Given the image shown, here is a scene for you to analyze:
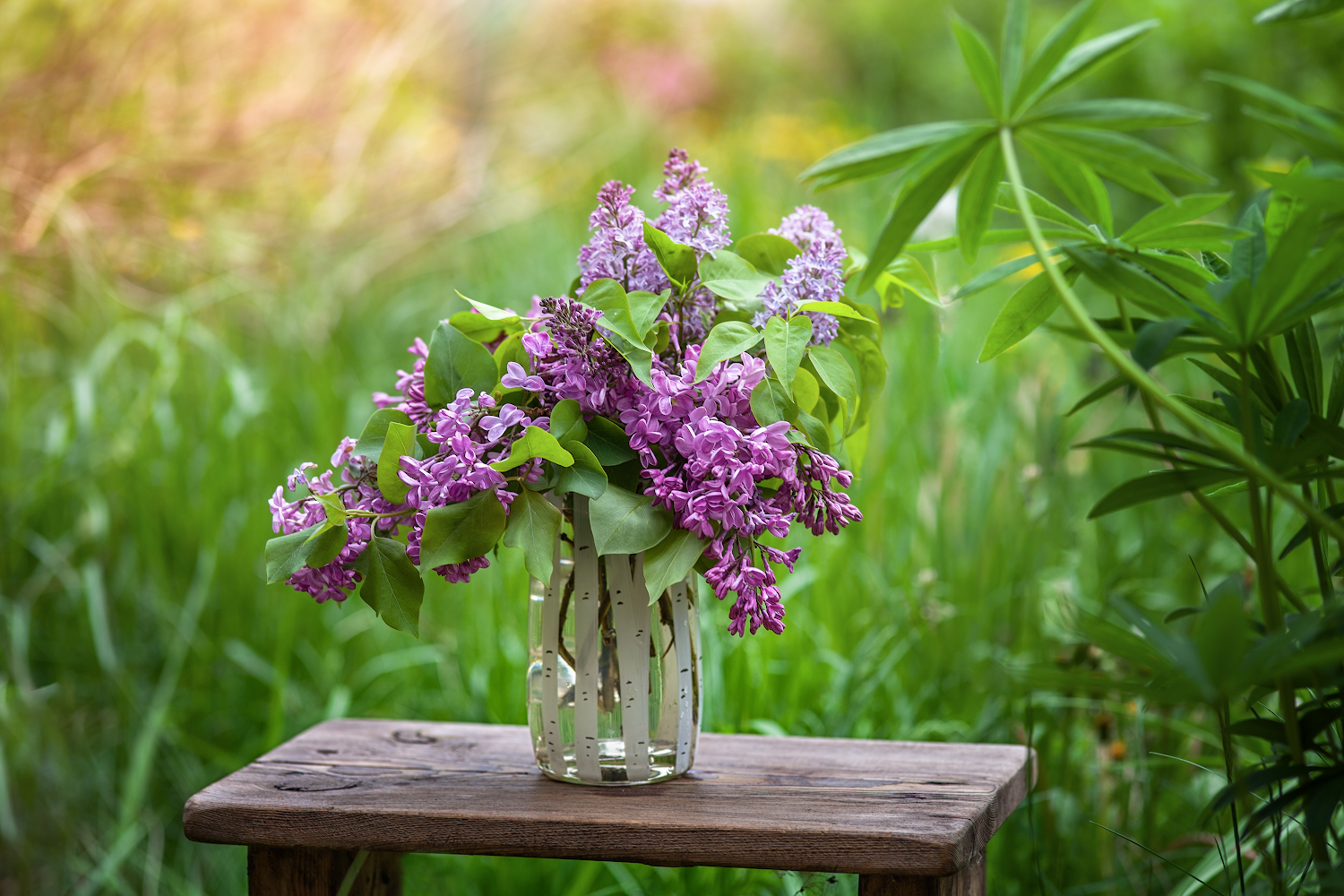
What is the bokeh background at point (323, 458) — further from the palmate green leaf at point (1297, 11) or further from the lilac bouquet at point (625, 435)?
the palmate green leaf at point (1297, 11)

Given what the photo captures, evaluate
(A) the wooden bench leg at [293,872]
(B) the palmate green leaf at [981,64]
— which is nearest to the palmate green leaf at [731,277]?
(B) the palmate green leaf at [981,64]

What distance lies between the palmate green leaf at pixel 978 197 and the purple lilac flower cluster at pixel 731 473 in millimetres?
182

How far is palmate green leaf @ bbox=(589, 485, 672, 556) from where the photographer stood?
84 cm

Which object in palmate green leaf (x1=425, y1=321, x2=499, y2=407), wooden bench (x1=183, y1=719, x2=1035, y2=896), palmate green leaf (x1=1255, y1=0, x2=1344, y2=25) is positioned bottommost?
wooden bench (x1=183, y1=719, x2=1035, y2=896)

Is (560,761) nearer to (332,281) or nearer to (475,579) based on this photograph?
(475,579)

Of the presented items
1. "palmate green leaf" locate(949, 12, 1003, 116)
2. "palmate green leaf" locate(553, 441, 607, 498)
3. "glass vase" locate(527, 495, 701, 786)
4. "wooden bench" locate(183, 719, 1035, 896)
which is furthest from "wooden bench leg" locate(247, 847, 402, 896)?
Answer: "palmate green leaf" locate(949, 12, 1003, 116)

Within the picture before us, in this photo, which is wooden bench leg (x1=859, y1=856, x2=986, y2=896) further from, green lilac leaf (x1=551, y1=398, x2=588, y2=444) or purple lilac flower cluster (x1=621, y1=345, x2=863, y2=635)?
green lilac leaf (x1=551, y1=398, x2=588, y2=444)

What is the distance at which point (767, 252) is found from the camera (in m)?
0.96

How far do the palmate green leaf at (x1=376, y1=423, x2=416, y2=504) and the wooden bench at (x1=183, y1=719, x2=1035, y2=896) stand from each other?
0.28m

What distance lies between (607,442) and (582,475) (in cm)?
5

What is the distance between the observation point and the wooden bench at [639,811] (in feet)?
2.78

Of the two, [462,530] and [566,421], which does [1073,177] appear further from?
[462,530]

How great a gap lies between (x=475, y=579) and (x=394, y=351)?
106cm

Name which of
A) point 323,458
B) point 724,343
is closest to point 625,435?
point 724,343
